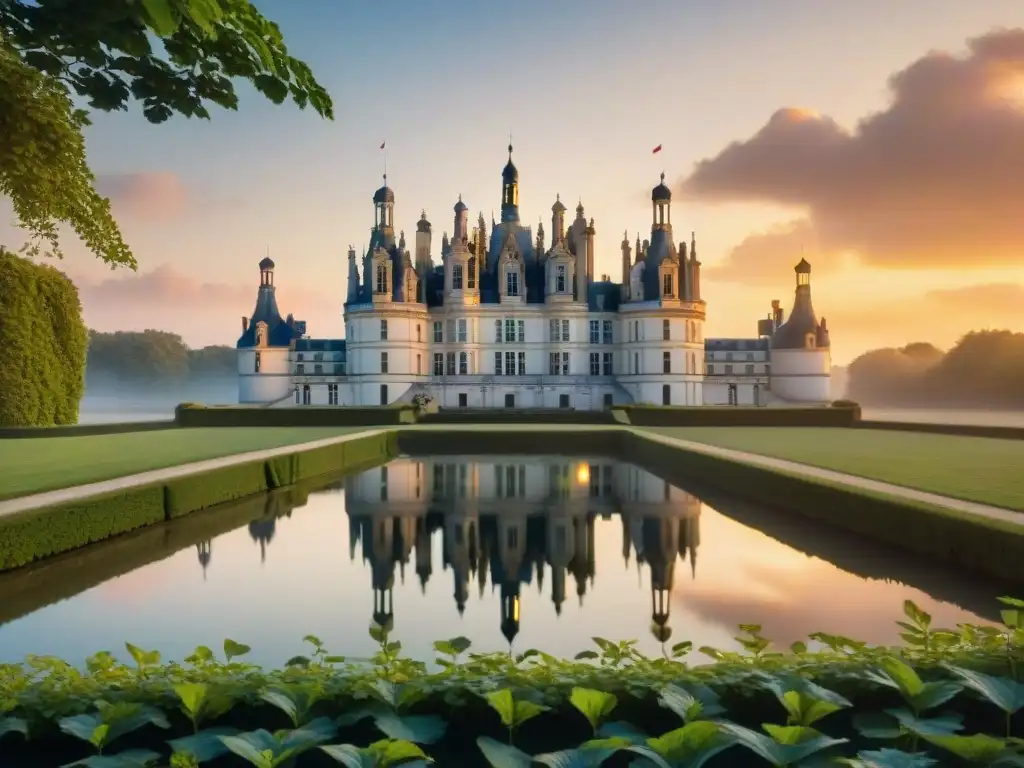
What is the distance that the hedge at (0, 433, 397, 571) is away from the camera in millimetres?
10617

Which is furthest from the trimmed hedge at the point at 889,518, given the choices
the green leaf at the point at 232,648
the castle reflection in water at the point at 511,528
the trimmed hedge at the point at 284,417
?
the trimmed hedge at the point at 284,417

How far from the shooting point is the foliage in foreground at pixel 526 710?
11.0 ft

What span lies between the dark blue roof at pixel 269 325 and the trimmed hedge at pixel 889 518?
57.4 meters

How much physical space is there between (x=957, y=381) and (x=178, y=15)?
421 feet

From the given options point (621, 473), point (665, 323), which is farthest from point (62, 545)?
point (665, 323)

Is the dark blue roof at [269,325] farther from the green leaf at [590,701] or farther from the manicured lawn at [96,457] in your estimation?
the green leaf at [590,701]

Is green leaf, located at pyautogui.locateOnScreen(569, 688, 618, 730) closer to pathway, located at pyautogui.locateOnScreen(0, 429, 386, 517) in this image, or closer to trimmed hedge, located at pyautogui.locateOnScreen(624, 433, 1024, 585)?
trimmed hedge, located at pyautogui.locateOnScreen(624, 433, 1024, 585)

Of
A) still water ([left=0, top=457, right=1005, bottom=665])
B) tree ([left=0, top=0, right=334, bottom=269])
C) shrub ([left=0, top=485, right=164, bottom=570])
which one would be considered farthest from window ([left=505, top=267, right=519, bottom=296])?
tree ([left=0, top=0, right=334, bottom=269])

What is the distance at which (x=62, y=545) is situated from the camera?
450 inches

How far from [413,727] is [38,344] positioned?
42402 millimetres

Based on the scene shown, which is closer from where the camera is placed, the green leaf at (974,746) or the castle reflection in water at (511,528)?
the green leaf at (974,746)

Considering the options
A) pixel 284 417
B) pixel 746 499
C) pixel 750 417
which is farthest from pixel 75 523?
pixel 750 417

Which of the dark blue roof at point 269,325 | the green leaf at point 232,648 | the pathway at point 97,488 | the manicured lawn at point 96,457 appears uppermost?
the dark blue roof at point 269,325

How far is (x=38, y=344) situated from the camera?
3981cm
